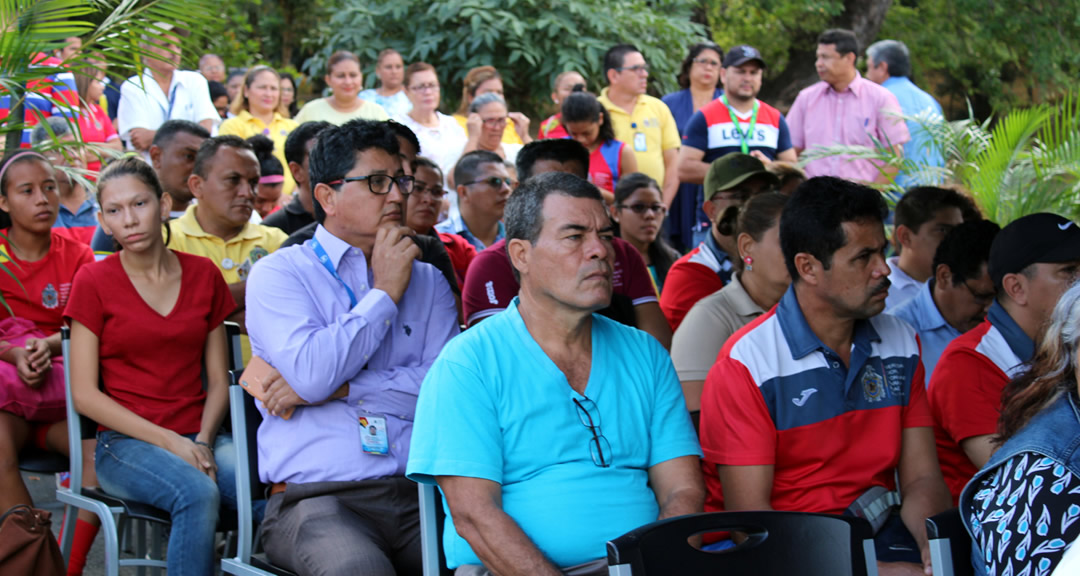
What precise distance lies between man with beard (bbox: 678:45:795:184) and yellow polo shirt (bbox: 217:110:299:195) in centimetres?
297

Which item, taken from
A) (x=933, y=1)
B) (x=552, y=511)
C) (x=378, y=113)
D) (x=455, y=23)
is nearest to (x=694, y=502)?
(x=552, y=511)

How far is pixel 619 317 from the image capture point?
404 centimetres

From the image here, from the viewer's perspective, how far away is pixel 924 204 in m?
5.04

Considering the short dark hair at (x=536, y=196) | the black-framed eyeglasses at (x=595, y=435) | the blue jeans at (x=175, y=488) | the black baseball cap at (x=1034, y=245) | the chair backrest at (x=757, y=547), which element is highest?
the short dark hair at (x=536, y=196)

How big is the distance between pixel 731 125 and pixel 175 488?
16.2 ft

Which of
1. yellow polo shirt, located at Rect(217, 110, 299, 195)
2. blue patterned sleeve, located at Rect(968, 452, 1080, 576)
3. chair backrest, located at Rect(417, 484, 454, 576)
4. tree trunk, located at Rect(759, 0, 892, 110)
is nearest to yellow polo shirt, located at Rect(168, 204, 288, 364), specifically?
chair backrest, located at Rect(417, 484, 454, 576)

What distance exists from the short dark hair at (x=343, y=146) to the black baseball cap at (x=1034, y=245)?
205 cm

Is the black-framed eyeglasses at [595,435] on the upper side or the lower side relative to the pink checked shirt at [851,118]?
lower

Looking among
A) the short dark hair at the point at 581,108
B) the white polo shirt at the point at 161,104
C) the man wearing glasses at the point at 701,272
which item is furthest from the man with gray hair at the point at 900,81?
the white polo shirt at the point at 161,104

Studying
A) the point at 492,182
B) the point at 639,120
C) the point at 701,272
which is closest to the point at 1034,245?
the point at 701,272

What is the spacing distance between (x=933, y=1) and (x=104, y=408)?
43.4 ft

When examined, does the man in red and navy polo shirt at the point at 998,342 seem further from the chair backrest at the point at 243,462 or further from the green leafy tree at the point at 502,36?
the green leafy tree at the point at 502,36

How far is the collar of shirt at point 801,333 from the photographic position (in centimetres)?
297

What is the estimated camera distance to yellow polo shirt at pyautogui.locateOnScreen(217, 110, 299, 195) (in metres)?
7.85
